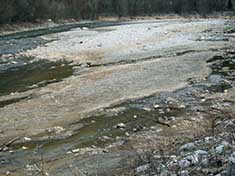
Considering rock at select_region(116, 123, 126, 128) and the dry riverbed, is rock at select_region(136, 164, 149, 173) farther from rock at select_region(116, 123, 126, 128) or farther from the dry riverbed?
rock at select_region(116, 123, 126, 128)

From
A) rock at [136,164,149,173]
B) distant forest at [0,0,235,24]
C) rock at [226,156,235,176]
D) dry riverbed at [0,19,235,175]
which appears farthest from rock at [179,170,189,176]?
distant forest at [0,0,235,24]

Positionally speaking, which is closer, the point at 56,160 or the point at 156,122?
the point at 56,160

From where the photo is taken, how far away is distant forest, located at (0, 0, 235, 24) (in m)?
70.8

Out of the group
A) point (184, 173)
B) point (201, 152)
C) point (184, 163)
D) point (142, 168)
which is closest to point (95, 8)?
point (142, 168)

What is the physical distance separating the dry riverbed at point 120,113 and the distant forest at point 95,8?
39.2 m

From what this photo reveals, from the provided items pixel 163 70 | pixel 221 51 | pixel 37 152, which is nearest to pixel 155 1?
pixel 221 51

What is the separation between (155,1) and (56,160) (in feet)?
291

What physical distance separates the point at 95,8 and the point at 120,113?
255 ft

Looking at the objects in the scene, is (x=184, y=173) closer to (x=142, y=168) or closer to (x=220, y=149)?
(x=220, y=149)

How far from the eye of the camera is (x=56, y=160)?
12.1 m

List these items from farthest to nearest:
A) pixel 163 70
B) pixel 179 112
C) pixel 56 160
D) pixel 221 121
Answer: pixel 163 70, pixel 179 112, pixel 221 121, pixel 56 160

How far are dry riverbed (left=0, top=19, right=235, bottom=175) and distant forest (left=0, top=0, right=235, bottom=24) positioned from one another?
39.2 m

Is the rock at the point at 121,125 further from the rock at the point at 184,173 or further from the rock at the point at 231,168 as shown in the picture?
the rock at the point at 231,168

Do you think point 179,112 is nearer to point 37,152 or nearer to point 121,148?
point 121,148
